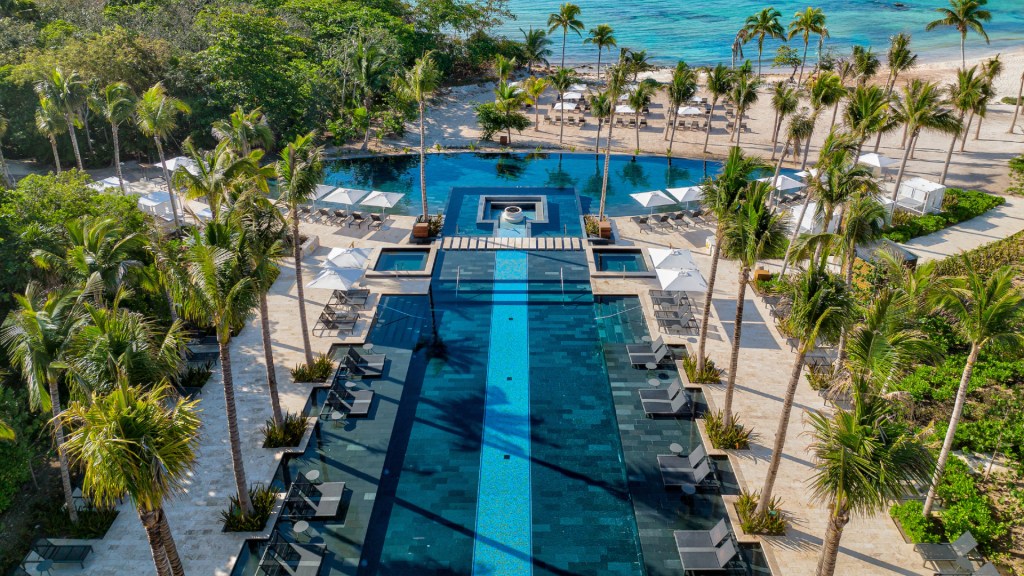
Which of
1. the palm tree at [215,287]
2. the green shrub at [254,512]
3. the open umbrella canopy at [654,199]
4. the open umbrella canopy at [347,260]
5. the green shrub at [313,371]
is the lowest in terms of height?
the green shrub at [254,512]

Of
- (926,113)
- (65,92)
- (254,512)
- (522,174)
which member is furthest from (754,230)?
(65,92)

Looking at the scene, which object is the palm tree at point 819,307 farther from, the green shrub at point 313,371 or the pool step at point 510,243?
the pool step at point 510,243

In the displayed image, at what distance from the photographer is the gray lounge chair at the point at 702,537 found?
18.0 meters

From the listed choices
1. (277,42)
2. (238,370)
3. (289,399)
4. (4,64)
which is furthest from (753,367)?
(4,64)

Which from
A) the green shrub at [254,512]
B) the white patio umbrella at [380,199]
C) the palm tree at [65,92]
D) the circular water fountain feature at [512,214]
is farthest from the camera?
the circular water fountain feature at [512,214]

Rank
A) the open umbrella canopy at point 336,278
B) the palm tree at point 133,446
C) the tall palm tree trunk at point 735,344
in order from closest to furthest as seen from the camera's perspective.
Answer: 1. the palm tree at point 133,446
2. the tall palm tree trunk at point 735,344
3. the open umbrella canopy at point 336,278

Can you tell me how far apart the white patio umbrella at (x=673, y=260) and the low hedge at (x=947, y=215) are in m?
13.3

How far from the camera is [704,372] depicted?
24906 mm

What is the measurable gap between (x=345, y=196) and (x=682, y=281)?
18.9 meters

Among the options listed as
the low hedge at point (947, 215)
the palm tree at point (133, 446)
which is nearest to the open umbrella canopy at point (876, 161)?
the low hedge at point (947, 215)

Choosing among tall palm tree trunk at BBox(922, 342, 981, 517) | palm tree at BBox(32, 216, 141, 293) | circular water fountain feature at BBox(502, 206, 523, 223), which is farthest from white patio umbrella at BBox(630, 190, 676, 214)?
palm tree at BBox(32, 216, 141, 293)

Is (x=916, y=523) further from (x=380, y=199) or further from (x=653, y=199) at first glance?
(x=380, y=199)

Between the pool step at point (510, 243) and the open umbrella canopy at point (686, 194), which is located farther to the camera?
the open umbrella canopy at point (686, 194)

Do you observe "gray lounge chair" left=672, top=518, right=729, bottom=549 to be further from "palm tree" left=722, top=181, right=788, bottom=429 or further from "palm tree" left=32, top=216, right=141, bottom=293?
"palm tree" left=32, top=216, right=141, bottom=293
